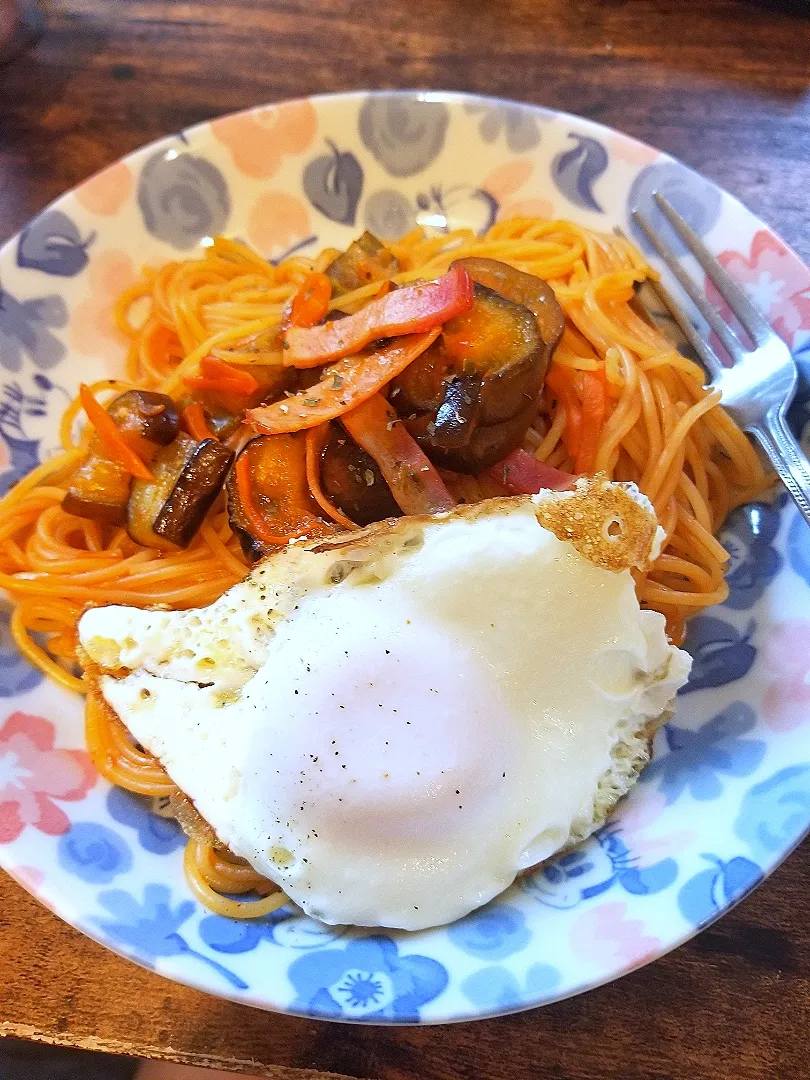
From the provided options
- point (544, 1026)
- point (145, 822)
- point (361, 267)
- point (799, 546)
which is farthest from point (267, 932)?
point (361, 267)

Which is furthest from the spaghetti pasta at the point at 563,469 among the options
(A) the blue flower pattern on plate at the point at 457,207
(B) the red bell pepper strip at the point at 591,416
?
(A) the blue flower pattern on plate at the point at 457,207

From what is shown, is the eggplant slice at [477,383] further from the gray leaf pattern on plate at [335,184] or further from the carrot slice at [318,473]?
the gray leaf pattern on plate at [335,184]

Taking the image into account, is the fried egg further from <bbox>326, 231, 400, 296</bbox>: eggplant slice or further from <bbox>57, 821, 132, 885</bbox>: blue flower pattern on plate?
<bbox>326, 231, 400, 296</bbox>: eggplant slice

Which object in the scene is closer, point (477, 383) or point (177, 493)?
point (477, 383)

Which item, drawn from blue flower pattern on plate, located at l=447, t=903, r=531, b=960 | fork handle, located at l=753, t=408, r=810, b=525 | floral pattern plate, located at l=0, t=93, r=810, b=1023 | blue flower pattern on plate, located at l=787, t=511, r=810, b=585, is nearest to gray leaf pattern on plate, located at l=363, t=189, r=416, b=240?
floral pattern plate, located at l=0, t=93, r=810, b=1023

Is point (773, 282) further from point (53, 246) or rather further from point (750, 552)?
point (53, 246)

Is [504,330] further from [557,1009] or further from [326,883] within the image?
[557,1009]
